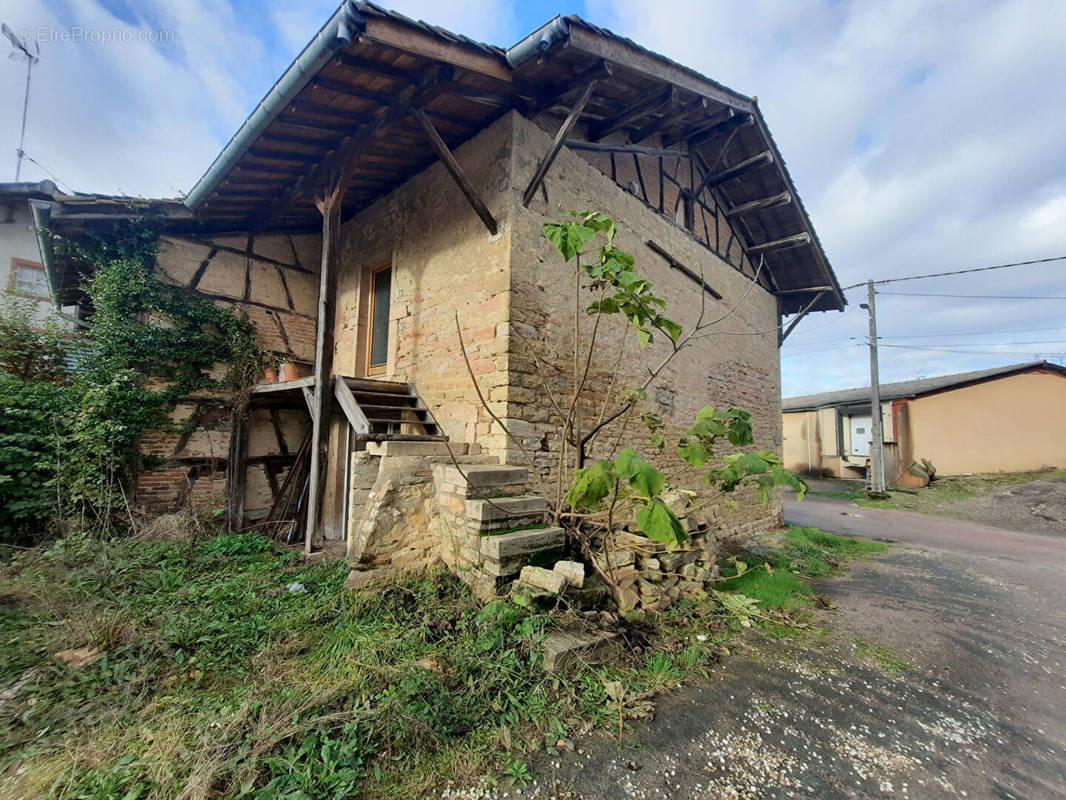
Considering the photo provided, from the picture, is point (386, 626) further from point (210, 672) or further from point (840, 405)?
point (840, 405)

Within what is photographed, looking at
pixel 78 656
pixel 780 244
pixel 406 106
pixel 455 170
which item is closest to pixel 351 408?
pixel 78 656

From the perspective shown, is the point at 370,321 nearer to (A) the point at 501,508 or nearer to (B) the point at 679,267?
(A) the point at 501,508

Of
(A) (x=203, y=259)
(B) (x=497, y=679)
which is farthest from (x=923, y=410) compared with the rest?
(A) (x=203, y=259)

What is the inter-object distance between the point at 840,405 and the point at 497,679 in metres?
20.8

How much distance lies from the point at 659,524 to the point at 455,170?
389 centimetres

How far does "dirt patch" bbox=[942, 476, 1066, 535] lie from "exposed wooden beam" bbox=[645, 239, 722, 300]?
9.39 meters

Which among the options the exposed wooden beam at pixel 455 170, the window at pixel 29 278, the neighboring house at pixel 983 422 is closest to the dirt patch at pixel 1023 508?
the neighboring house at pixel 983 422

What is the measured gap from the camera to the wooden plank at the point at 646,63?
3.80 m

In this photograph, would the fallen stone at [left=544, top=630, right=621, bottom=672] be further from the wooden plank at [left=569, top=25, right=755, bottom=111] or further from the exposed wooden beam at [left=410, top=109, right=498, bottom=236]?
the wooden plank at [left=569, top=25, right=755, bottom=111]

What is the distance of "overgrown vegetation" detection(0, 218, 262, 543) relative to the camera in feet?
15.3

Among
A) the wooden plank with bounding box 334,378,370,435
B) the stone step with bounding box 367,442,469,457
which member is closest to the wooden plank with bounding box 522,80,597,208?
the stone step with bounding box 367,442,469,457

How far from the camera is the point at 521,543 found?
3.31m

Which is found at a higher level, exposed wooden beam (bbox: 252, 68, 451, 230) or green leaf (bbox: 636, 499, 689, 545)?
exposed wooden beam (bbox: 252, 68, 451, 230)

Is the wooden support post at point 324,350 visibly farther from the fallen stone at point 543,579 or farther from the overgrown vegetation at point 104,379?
the fallen stone at point 543,579
